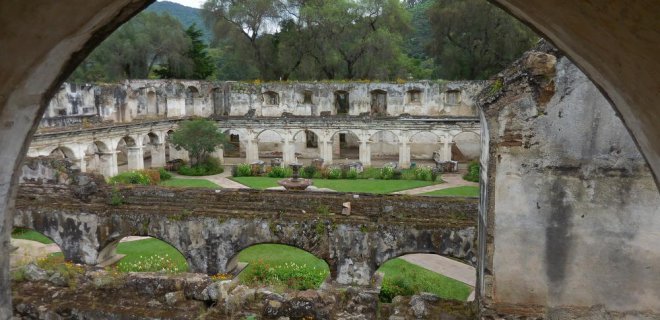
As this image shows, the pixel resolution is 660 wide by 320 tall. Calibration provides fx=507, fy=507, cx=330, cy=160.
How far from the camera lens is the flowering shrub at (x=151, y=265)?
1427 centimetres

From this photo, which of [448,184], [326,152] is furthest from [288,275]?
[326,152]

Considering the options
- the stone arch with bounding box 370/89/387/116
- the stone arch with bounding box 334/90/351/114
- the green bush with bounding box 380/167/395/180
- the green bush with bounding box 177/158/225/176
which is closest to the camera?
the green bush with bounding box 380/167/395/180

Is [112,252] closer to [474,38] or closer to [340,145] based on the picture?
[340,145]

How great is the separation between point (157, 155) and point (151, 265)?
18614mm

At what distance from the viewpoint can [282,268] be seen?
14469mm

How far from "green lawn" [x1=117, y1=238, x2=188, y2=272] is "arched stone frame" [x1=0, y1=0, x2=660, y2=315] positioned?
12.3 meters

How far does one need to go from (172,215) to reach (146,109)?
24361mm

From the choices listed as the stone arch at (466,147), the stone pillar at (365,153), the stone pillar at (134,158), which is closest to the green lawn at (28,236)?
the stone pillar at (134,158)

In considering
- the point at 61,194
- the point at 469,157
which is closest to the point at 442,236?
the point at 61,194

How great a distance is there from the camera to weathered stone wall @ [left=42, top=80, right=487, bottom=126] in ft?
112

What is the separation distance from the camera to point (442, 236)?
1175 centimetres

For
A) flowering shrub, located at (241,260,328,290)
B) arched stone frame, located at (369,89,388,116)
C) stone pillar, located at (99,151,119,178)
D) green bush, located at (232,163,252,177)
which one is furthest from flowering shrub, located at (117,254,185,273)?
arched stone frame, located at (369,89,388,116)

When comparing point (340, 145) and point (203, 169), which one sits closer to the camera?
point (203, 169)

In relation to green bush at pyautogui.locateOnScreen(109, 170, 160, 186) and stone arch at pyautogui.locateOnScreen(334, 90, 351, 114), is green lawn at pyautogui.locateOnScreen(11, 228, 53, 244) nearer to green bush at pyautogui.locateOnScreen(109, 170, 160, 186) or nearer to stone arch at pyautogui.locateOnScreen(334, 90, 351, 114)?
green bush at pyautogui.locateOnScreen(109, 170, 160, 186)
